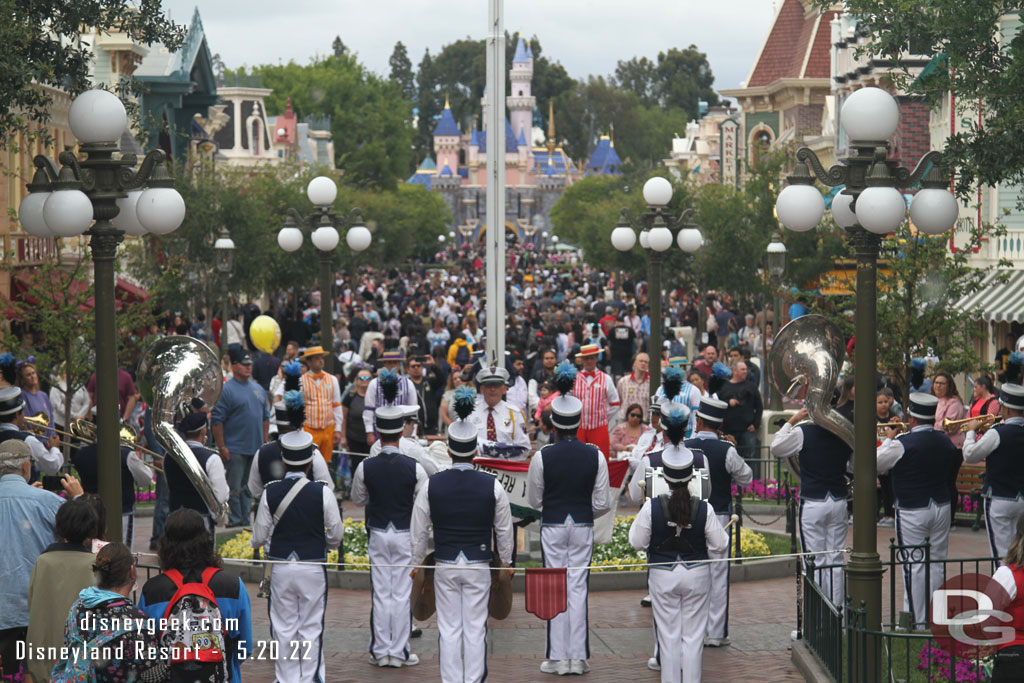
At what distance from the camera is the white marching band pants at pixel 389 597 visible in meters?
10.2

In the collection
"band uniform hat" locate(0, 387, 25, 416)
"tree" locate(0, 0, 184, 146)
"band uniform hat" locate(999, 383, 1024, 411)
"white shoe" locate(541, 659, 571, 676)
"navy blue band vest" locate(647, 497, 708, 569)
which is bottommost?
"white shoe" locate(541, 659, 571, 676)

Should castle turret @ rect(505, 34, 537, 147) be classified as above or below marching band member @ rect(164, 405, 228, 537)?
above

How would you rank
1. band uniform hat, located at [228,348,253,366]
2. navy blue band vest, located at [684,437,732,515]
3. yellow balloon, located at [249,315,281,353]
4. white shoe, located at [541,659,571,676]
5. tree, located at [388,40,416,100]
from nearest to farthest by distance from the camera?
white shoe, located at [541,659,571,676]
navy blue band vest, located at [684,437,732,515]
band uniform hat, located at [228,348,253,366]
yellow balloon, located at [249,315,281,353]
tree, located at [388,40,416,100]

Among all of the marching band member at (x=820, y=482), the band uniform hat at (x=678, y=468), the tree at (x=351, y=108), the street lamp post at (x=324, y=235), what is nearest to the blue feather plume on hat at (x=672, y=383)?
the marching band member at (x=820, y=482)

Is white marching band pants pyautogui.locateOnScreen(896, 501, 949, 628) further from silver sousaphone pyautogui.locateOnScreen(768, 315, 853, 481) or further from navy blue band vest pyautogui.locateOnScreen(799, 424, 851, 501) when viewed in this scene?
silver sousaphone pyautogui.locateOnScreen(768, 315, 853, 481)

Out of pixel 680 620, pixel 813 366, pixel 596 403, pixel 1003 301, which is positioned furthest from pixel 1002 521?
pixel 1003 301

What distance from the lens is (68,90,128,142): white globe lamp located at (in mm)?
8688

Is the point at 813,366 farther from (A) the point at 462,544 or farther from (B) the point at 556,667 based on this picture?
(A) the point at 462,544

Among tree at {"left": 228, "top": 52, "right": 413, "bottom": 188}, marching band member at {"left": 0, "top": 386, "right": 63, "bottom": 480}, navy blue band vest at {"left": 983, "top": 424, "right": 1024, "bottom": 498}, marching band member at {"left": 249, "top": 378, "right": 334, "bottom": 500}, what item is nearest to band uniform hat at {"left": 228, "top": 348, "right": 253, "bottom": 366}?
marching band member at {"left": 0, "top": 386, "right": 63, "bottom": 480}

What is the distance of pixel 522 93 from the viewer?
158000 mm

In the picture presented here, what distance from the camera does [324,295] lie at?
17656mm

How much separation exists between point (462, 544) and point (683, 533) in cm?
136

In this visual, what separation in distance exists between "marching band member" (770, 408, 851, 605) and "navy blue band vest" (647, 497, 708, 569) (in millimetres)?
1770

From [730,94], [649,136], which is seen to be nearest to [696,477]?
[730,94]
